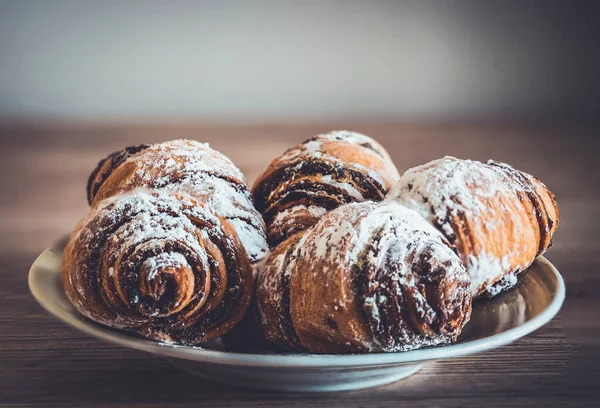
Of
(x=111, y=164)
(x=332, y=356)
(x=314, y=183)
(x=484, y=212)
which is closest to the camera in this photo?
(x=332, y=356)

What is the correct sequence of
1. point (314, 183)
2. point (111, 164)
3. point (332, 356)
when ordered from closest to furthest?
1. point (332, 356)
2. point (314, 183)
3. point (111, 164)

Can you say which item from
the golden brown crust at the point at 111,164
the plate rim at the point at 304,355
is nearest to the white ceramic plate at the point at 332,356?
the plate rim at the point at 304,355

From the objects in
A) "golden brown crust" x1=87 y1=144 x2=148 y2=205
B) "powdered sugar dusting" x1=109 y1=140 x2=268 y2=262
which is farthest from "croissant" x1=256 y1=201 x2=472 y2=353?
"golden brown crust" x1=87 y1=144 x2=148 y2=205

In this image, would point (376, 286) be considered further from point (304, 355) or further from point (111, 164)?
point (111, 164)

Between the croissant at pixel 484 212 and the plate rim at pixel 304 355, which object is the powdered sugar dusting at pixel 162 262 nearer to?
the plate rim at pixel 304 355

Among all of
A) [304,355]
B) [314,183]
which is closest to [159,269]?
[304,355]

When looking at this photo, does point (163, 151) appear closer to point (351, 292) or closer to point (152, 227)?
point (152, 227)
